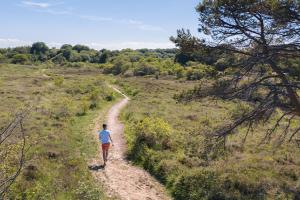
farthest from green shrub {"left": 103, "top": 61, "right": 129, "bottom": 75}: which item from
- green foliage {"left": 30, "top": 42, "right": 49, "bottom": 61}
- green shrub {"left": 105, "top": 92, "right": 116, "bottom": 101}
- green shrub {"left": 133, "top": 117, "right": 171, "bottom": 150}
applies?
green foliage {"left": 30, "top": 42, "right": 49, "bottom": 61}

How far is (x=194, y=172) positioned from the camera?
554 inches

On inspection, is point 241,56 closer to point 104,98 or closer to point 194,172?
point 194,172

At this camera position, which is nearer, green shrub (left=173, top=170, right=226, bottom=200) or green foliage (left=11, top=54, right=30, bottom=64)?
green shrub (left=173, top=170, right=226, bottom=200)

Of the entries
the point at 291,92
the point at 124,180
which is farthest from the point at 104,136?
the point at 291,92

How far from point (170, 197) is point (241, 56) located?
5.20 meters

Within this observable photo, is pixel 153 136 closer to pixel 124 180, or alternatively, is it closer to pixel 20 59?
pixel 124 180

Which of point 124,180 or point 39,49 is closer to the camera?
point 124,180

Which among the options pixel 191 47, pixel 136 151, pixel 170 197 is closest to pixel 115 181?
pixel 170 197

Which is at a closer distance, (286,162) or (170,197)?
(170,197)

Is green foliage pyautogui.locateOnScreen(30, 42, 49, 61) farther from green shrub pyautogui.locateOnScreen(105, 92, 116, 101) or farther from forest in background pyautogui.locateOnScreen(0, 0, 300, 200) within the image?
forest in background pyautogui.locateOnScreen(0, 0, 300, 200)

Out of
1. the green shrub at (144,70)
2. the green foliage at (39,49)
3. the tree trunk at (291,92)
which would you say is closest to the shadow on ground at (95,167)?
the tree trunk at (291,92)

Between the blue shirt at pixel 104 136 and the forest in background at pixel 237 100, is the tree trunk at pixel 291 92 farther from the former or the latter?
the blue shirt at pixel 104 136

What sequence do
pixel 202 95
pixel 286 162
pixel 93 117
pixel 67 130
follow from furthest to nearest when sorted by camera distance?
1. pixel 93 117
2. pixel 67 130
3. pixel 286 162
4. pixel 202 95

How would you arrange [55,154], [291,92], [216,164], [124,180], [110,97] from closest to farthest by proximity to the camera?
1. [291,92]
2. [124,180]
3. [216,164]
4. [55,154]
5. [110,97]
